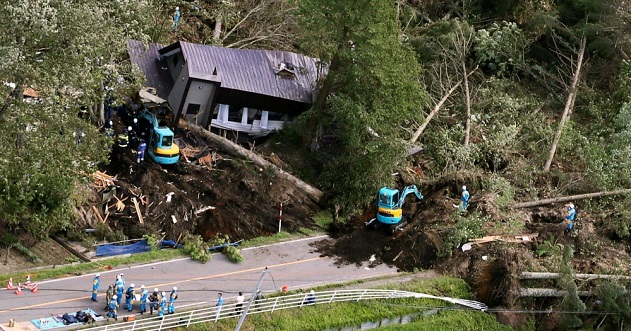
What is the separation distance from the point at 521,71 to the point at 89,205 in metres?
26.2

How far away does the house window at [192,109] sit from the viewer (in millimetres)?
→ 40531

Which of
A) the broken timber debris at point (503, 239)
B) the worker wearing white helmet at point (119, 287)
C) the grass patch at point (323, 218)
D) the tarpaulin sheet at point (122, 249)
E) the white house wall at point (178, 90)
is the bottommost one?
the broken timber debris at point (503, 239)

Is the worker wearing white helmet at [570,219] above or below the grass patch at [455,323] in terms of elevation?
above

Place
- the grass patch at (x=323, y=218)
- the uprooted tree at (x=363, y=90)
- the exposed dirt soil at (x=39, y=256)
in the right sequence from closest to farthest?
the exposed dirt soil at (x=39, y=256) < the grass patch at (x=323, y=218) < the uprooted tree at (x=363, y=90)

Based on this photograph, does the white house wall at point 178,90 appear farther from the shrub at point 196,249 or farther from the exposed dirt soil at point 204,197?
the shrub at point 196,249

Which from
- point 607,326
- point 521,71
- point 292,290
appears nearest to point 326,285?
point 292,290

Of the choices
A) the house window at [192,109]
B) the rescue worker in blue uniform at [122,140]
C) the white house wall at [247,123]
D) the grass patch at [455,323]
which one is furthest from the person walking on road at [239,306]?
the white house wall at [247,123]

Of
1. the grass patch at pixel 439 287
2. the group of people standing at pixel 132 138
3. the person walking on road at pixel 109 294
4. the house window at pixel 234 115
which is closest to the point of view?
the person walking on road at pixel 109 294

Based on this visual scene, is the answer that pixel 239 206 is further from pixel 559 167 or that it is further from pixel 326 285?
pixel 559 167

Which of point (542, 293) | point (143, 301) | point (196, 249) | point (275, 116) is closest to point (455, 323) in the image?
point (542, 293)

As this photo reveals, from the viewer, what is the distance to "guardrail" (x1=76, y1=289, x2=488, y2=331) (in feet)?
93.6

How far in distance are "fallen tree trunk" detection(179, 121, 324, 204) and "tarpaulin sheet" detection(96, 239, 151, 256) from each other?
24.5 feet

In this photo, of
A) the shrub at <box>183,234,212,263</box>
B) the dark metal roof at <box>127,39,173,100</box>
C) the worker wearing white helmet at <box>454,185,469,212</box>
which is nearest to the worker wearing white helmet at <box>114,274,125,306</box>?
the shrub at <box>183,234,212,263</box>

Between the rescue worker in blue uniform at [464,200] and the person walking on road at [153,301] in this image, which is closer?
the person walking on road at [153,301]
